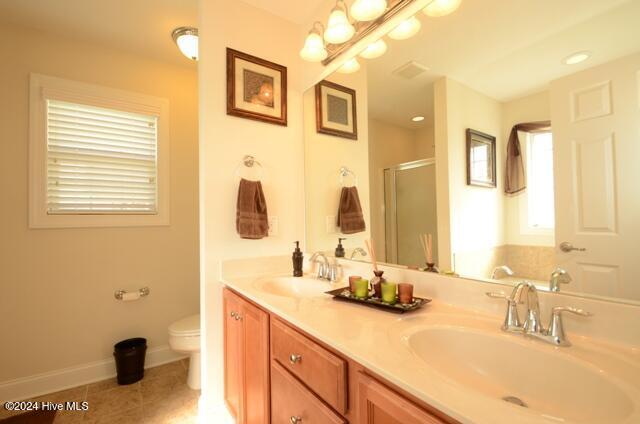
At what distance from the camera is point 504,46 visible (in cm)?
96

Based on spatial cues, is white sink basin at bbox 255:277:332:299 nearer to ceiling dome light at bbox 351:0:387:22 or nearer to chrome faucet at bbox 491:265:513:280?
chrome faucet at bbox 491:265:513:280

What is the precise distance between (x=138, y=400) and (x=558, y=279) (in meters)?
2.34

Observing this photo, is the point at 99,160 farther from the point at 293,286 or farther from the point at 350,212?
the point at 350,212

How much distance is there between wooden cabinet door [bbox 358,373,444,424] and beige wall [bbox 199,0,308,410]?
43.4 inches

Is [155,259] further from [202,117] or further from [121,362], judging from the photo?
[202,117]

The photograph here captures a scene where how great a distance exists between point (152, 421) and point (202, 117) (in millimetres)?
1754

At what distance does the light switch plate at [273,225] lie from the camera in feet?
5.57

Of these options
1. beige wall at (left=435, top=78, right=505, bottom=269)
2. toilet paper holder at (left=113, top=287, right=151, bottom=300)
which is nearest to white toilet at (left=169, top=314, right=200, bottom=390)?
toilet paper holder at (left=113, top=287, right=151, bottom=300)

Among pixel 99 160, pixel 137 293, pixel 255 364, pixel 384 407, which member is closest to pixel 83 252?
pixel 137 293

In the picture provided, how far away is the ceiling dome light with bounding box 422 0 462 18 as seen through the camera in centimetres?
104

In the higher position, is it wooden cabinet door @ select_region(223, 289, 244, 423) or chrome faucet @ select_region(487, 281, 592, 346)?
chrome faucet @ select_region(487, 281, 592, 346)

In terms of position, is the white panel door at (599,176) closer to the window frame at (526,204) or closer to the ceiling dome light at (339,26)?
the window frame at (526,204)

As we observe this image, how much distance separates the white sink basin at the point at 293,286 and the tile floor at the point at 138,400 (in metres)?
0.94

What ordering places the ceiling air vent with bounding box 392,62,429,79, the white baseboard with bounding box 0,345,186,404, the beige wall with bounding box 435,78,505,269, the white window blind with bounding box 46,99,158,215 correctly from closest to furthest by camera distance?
the beige wall with bounding box 435,78,505,269
the ceiling air vent with bounding box 392,62,429,79
the white baseboard with bounding box 0,345,186,404
the white window blind with bounding box 46,99,158,215
